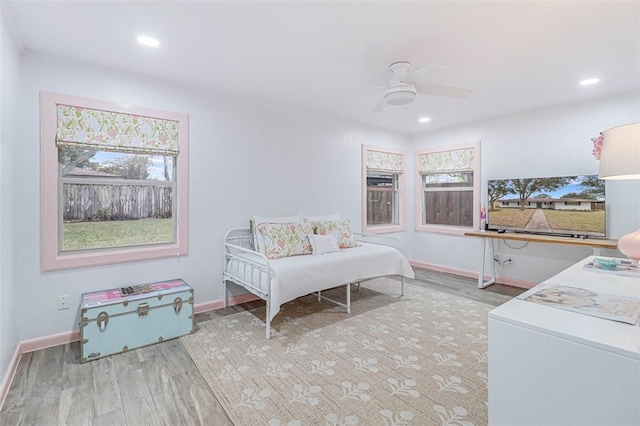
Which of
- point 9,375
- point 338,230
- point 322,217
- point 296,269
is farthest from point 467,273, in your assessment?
point 9,375

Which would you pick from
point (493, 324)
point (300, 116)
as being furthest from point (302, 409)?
point (300, 116)

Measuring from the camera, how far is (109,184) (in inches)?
119

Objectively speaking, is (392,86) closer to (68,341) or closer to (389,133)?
(389,133)

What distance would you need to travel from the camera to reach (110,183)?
3.02 meters

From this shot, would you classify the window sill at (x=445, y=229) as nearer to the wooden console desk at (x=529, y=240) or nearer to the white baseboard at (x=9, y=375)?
the wooden console desk at (x=529, y=240)

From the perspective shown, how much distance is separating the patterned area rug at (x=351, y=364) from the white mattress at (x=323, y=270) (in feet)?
1.22

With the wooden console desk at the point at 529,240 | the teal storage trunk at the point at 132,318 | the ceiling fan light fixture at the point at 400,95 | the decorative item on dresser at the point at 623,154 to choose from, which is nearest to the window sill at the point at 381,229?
the wooden console desk at the point at 529,240

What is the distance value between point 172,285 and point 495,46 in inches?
136

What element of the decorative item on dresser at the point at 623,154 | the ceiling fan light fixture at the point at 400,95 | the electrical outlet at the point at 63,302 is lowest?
the electrical outlet at the point at 63,302

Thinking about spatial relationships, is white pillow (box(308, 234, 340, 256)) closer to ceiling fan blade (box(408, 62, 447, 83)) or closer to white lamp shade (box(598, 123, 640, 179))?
ceiling fan blade (box(408, 62, 447, 83))

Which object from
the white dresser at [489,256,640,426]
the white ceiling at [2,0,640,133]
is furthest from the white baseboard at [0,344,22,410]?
the white dresser at [489,256,640,426]

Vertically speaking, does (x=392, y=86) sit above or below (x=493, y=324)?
above

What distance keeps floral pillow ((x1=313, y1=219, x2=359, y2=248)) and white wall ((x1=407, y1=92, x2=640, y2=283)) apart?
2110 mm

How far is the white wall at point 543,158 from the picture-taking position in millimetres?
3590
